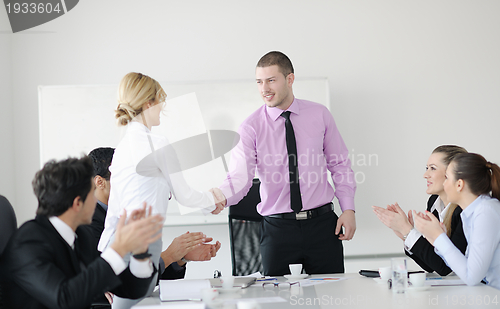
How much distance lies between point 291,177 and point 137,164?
0.92 metres

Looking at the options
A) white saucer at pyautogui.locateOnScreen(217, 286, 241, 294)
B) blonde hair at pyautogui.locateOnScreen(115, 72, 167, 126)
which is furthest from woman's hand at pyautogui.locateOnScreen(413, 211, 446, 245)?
blonde hair at pyautogui.locateOnScreen(115, 72, 167, 126)

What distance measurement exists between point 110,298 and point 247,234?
2.88 feet

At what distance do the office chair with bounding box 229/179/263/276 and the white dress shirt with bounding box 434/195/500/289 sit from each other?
118cm

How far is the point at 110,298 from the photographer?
2.31m

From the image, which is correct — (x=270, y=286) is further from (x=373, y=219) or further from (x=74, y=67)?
(x=74, y=67)

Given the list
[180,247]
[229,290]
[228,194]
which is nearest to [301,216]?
[228,194]

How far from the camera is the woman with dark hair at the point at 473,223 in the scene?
1724 mm

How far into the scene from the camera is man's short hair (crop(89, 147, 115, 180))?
239cm

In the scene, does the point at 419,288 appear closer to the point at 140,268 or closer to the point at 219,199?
the point at 140,268

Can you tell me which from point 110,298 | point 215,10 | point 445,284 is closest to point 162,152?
point 110,298

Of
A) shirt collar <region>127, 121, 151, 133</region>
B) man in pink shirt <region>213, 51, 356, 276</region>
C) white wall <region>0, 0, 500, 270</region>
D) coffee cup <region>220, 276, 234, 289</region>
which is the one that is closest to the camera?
coffee cup <region>220, 276, 234, 289</region>

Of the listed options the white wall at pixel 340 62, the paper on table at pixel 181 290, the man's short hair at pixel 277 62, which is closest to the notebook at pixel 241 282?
the paper on table at pixel 181 290

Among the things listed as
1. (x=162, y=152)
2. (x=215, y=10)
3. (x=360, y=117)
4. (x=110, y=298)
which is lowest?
(x=110, y=298)

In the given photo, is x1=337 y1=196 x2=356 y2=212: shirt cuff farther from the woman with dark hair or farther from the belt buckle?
the woman with dark hair
